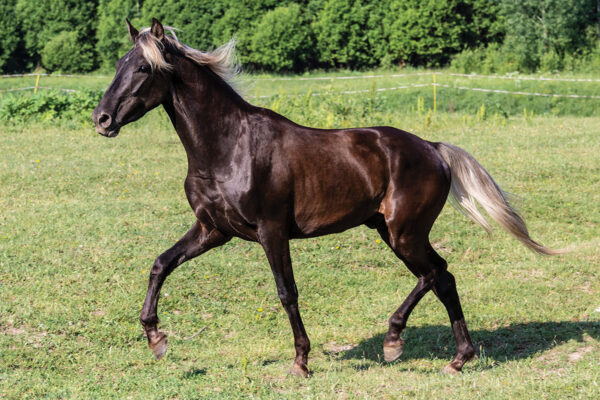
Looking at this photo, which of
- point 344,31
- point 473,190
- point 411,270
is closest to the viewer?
point 411,270

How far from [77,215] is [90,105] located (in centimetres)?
895

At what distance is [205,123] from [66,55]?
45.8 metres

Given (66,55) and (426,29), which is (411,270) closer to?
(426,29)

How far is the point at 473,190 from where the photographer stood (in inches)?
258

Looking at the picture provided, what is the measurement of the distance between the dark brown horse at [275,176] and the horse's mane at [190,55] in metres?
0.01

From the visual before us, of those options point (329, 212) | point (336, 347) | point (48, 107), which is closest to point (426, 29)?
point (48, 107)

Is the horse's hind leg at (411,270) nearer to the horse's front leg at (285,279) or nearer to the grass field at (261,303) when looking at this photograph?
the grass field at (261,303)

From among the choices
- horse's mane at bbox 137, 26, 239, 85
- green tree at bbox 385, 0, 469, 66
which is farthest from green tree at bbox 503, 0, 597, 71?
horse's mane at bbox 137, 26, 239, 85

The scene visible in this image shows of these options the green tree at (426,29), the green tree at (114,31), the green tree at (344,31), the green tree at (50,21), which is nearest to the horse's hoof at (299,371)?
the green tree at (426,29)

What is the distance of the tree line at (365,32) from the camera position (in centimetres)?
3541

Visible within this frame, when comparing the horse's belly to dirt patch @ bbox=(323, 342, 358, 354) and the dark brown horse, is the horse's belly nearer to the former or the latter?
the dark brown horse

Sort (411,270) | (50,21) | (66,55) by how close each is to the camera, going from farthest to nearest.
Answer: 1. (50,21)
2. (66,55)
3. (411,270)

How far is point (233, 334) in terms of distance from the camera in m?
7.48

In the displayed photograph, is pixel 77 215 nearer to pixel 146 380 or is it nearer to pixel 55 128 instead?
pixel 146 380
